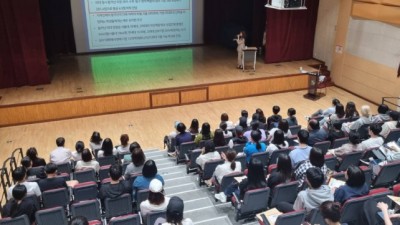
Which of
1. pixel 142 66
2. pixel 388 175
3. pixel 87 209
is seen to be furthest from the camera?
pixel 142 66

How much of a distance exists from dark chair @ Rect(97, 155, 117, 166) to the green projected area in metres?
5.50

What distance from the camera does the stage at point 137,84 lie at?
34.2 ft

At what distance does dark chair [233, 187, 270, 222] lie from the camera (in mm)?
4652

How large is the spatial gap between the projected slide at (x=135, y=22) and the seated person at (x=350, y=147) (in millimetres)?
9705

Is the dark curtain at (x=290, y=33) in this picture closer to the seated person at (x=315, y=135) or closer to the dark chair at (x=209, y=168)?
the seated person at (x=315, y=135)

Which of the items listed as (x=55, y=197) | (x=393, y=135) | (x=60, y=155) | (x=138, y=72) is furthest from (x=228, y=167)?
(x=138, y=72)

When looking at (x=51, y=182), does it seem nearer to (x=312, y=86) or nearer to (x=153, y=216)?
(x=153, y=216)

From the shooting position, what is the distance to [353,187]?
430 centimetres

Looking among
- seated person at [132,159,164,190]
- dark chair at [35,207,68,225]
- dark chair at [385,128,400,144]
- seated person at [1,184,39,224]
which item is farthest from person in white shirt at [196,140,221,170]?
dark chair at [385,128,400,144]

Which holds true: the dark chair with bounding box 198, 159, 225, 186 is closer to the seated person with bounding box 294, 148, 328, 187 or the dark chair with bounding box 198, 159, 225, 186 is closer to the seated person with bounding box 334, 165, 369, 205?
the seated person with bounding box 294, 148, 328, 187

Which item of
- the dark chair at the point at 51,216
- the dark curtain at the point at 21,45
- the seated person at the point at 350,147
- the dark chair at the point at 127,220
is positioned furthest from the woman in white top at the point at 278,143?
the dark curtain at the point at 21,45

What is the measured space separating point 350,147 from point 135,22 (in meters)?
10.0

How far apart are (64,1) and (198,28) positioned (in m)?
5.52

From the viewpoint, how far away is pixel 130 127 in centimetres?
998
